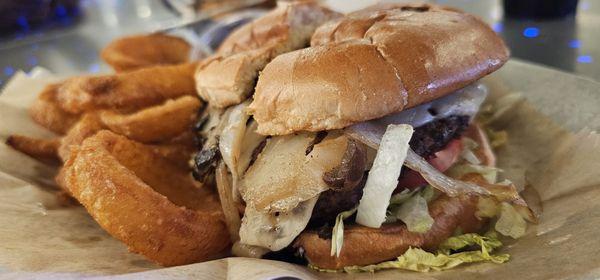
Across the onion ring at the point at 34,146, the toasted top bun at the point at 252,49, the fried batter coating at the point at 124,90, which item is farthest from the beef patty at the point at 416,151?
the onion ring at the point at 34,146

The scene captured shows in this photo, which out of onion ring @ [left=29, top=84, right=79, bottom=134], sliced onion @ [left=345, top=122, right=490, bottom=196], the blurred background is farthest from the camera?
the blurred background

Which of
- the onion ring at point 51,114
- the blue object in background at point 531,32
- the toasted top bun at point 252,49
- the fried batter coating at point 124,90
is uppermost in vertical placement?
the toasted top bun at point 252,49

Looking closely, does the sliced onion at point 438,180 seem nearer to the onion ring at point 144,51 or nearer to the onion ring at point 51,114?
the onion ring at point 51,114

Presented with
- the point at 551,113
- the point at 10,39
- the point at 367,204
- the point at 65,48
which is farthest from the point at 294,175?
the point at 10,39

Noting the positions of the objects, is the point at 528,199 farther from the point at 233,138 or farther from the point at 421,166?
the point at 233,138

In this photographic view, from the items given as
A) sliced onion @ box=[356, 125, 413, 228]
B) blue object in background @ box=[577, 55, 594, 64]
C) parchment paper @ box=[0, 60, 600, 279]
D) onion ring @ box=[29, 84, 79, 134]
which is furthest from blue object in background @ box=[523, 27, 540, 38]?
onion ring @ box=[29, 84, 79, 134]

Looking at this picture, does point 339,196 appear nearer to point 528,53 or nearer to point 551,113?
point 551,113

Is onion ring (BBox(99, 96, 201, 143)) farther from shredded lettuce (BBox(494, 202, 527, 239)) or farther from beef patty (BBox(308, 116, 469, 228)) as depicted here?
shredded lettuce (BBox(494, 202, 527, 239))
